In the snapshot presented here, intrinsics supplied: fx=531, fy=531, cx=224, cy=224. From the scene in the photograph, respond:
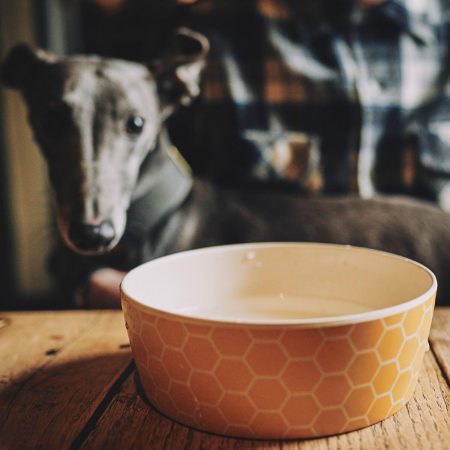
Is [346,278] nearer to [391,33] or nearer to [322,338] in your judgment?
[322,338]

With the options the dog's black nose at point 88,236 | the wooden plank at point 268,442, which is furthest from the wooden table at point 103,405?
the dog's black nose at point 88,236

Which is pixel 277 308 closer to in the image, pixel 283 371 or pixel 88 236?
pixel 283 371

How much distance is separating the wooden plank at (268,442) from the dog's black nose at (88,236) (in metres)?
0.58

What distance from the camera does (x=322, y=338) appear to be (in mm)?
297

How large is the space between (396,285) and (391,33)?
1.56 metres

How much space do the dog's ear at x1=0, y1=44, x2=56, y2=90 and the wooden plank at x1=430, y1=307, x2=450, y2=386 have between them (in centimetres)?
101

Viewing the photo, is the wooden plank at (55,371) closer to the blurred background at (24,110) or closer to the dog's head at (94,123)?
the dog's head at (94,123)

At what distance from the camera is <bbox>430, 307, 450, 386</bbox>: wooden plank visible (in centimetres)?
45

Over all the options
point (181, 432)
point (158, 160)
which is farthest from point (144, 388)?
point (158, 160)

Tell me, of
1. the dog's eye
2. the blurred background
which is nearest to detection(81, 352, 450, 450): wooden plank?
the dog's eye

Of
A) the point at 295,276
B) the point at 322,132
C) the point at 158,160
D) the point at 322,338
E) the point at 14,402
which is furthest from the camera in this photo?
the point at 322,132

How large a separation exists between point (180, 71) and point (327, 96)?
604mm

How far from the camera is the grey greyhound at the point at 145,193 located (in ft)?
3.36

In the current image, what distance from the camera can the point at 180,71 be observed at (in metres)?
1.27
